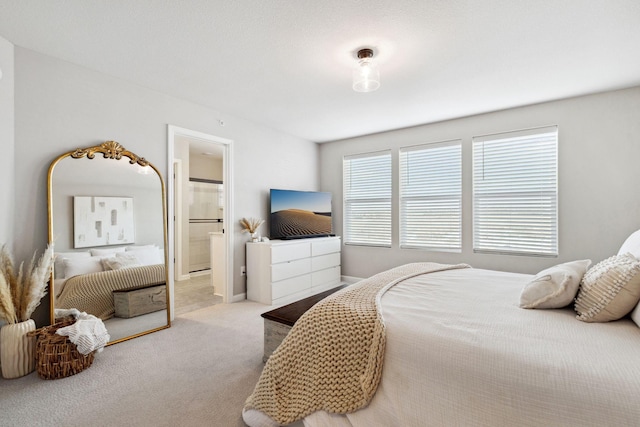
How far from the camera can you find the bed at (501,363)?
99 cm

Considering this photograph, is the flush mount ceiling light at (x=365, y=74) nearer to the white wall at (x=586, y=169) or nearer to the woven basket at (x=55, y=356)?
the white wall at (x=586, y=169)

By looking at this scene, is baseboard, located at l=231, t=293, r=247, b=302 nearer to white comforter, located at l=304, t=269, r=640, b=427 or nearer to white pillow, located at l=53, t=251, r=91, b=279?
white pillow, located at l=53, t=251, r=91, b=279

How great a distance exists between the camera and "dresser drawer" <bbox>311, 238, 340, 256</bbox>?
4.45 meters

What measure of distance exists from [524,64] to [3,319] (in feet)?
14.6

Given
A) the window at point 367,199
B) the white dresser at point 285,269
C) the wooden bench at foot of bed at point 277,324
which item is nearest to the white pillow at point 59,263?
the wooden bench at foot of bed at point 277,324

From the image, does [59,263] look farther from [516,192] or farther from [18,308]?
[516,192]

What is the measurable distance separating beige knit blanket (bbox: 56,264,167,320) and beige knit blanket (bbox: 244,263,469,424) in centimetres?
189

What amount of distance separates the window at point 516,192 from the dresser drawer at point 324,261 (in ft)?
6.67

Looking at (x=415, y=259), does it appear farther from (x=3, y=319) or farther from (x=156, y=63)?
(x=3, y=319)

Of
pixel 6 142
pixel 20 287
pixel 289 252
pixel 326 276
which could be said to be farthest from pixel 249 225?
pixel 6 142

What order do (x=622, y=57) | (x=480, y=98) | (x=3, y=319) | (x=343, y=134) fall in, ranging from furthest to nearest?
(x=343, y=134)
(x=480, y=98)
(x=622, y=57)
(x=3, y=319)

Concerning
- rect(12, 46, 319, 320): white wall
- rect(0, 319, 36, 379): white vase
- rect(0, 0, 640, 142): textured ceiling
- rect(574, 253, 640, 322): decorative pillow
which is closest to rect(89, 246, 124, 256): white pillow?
rect(12, 46, 319, 320): white wall

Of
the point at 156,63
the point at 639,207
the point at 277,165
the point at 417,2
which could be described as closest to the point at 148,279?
the point at 156,63

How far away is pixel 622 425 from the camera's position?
0.89 metres
